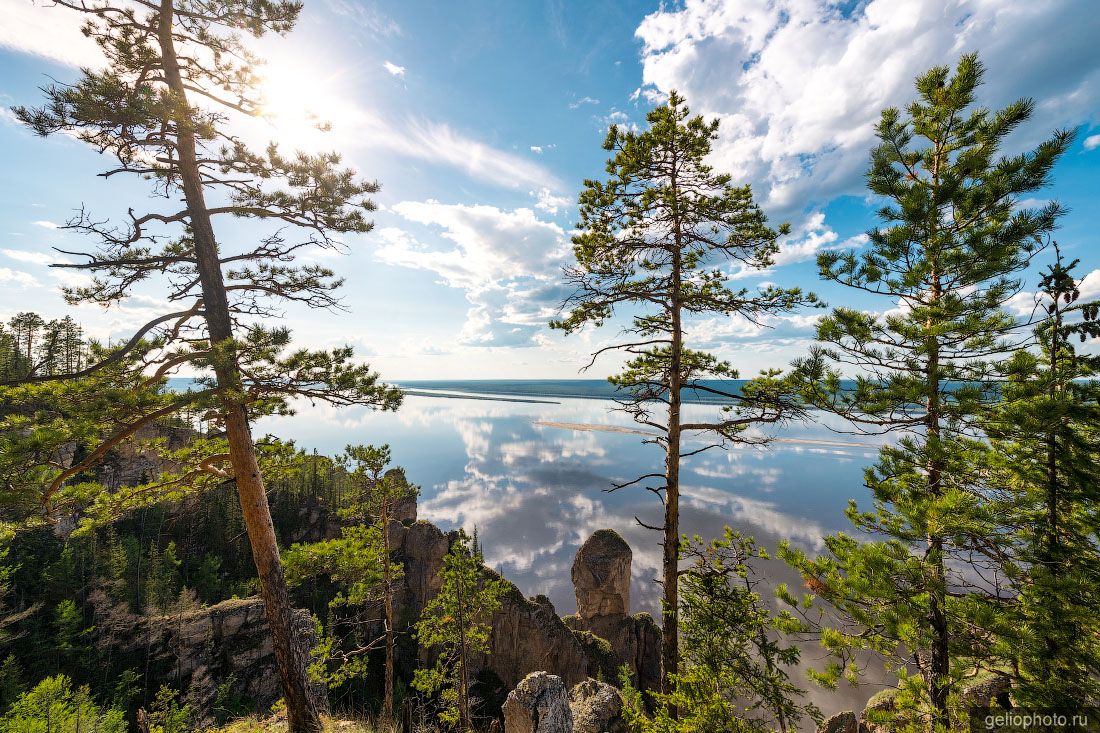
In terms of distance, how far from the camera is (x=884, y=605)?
234 inches

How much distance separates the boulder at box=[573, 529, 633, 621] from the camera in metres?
30.3

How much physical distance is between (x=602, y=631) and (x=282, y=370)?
1338 inches

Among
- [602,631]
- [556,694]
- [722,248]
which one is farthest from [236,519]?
[722,248]

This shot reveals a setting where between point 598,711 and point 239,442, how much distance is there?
665 inches

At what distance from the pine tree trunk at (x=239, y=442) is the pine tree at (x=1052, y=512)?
11411 millimetres

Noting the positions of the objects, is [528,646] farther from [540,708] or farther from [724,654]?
[724,654]

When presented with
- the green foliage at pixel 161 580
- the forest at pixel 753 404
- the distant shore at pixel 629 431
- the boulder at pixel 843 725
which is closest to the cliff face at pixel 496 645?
the green foliage at pixel 161 580

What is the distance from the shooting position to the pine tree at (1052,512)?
4.35 metres

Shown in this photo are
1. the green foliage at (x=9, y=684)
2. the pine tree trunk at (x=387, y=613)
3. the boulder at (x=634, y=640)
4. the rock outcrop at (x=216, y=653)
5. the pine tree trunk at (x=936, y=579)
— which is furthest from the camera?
the boulder at (x=634, y=640)

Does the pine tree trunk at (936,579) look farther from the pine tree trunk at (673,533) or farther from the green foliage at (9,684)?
the green foliage at (9,684)

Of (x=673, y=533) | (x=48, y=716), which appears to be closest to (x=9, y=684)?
(x=48, y=716)

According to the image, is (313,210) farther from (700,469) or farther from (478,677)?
(700,469)

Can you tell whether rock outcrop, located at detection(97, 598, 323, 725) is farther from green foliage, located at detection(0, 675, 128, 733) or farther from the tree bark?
the tree bark

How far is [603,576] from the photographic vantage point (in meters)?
30.4
